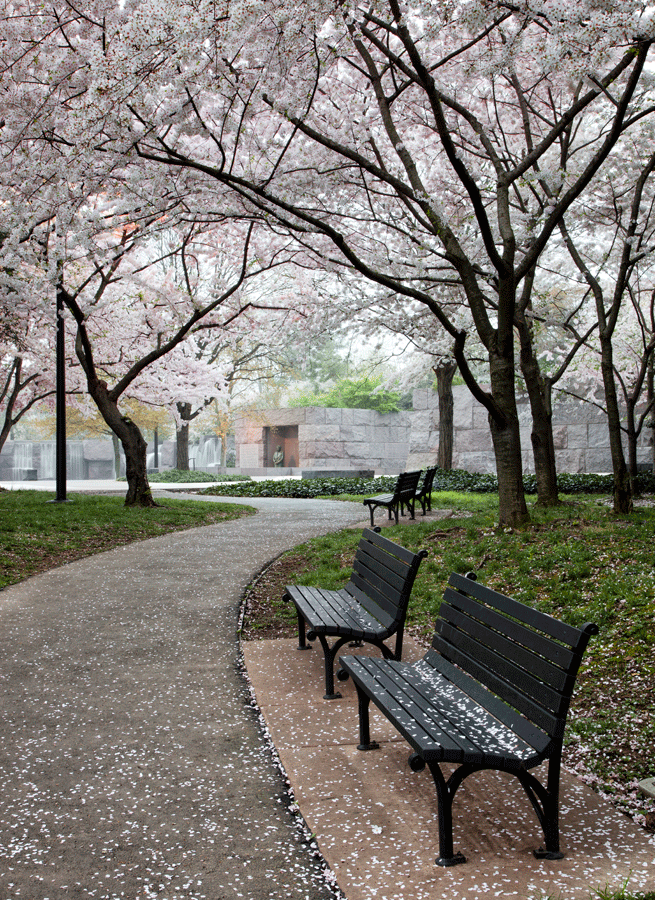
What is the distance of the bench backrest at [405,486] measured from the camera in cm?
1140

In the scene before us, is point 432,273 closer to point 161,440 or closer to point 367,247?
point 367,247

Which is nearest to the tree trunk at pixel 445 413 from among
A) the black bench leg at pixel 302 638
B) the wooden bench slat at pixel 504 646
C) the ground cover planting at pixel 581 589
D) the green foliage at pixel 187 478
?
the green foliage at pixel 187 478

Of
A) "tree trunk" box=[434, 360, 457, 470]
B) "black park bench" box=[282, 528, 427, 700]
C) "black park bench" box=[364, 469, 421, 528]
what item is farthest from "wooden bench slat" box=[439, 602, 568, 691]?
"tree trunk" box=[434, 360, 457, 470]

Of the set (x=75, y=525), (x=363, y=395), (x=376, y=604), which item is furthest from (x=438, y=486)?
(x=363, y=395)

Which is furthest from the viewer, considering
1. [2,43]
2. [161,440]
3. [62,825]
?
[161,440]

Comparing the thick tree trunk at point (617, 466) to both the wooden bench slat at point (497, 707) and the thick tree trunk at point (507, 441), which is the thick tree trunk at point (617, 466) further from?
the wooden bench slat at point (497, 707)

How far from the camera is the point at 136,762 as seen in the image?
10.8 feet

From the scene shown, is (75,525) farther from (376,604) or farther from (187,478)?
(187,478)

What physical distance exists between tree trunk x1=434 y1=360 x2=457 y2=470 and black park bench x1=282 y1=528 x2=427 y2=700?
16.8 metres

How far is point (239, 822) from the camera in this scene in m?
2.78

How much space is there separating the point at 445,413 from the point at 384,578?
1763 cm

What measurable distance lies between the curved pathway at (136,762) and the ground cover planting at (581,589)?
3.30ft

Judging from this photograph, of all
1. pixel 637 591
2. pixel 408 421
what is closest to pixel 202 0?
pixel 637 591

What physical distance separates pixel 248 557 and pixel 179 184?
472 cm
